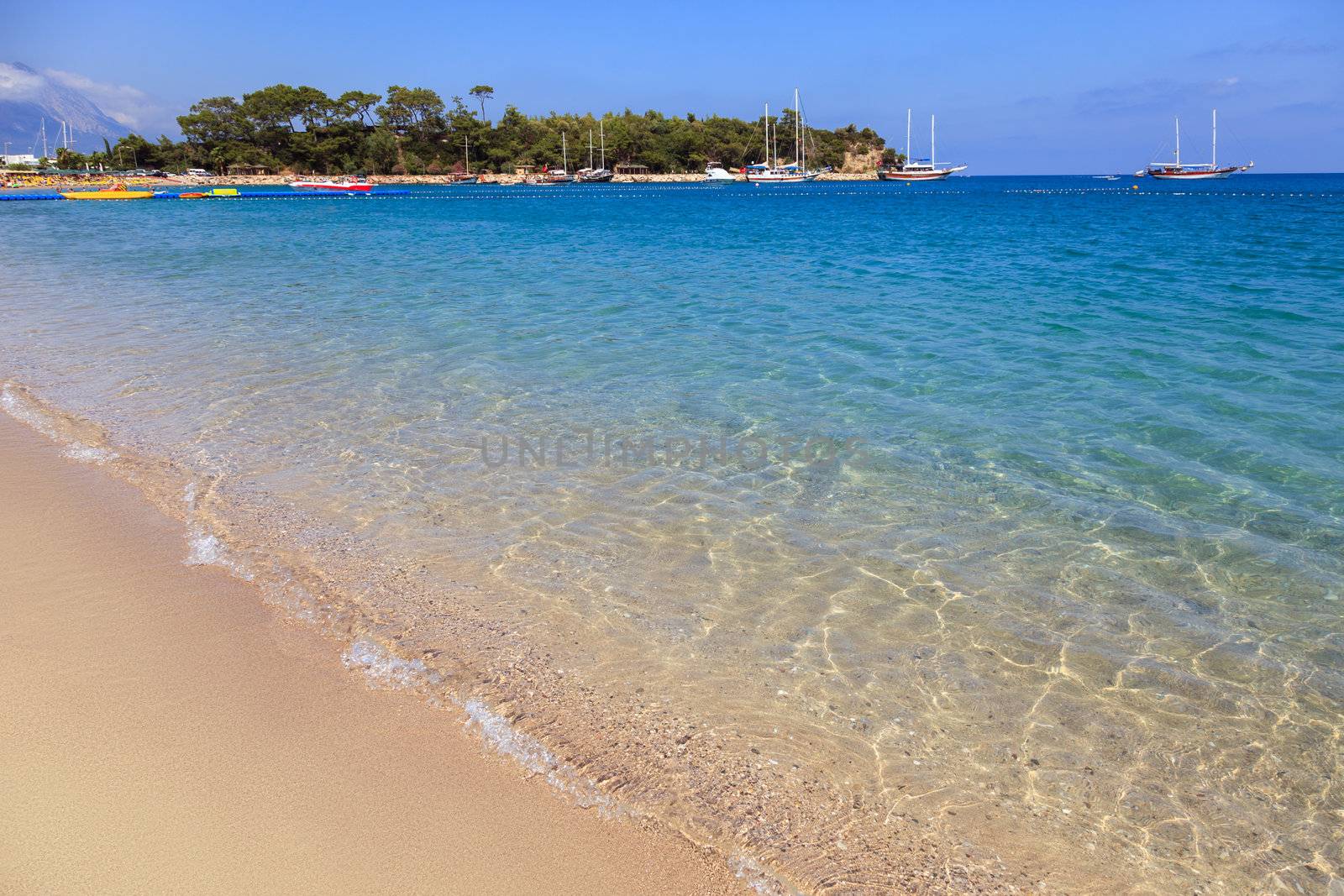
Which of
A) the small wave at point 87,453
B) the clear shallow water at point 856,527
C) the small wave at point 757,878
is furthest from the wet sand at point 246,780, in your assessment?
the small wave at point 87,453

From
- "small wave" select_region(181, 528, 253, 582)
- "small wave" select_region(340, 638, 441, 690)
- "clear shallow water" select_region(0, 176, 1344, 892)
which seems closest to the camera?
"clear shallow water" select_region(0, 176, 1344, 892)

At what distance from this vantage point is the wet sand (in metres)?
2.95

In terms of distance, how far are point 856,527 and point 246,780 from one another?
414 cm

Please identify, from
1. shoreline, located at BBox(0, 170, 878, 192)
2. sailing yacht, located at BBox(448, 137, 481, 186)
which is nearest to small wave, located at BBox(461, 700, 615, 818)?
shoreline, located at BBox(0, 170, 878, 192)

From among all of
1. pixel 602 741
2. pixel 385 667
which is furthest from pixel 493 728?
pixel 385 667

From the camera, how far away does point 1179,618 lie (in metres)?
4.89

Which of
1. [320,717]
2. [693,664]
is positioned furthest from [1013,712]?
[320,717]

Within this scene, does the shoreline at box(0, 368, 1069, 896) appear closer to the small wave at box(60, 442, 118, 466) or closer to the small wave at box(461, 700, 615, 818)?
the small wave at box(461, 700, 615, 818)

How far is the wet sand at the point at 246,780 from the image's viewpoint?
2.95 m

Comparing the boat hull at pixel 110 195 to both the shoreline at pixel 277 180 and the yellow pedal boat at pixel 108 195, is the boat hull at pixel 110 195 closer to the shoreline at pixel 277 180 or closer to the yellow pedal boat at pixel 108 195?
the yellow pedal boat at pixel 108 195

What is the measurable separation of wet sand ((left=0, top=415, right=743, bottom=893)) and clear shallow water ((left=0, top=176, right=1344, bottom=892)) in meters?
0.37

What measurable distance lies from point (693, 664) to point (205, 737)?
2.22 metres

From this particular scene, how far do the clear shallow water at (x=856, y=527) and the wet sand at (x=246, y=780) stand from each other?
374mm

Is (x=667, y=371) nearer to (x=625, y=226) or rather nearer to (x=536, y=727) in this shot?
(x=536, y=727)
